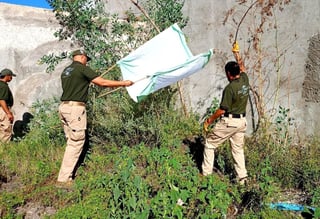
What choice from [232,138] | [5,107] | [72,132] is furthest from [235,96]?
[5,107]

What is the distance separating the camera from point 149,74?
5281 millimetres

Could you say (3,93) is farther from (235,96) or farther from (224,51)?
(235,96)

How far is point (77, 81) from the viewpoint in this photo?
198 inches

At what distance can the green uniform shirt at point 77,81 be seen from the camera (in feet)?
16.4

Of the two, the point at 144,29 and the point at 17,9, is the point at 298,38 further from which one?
the point at 17,9

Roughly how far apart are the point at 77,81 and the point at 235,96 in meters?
1.95

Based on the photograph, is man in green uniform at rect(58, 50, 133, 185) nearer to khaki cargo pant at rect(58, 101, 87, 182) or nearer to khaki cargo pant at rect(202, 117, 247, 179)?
khaki cargo pant at rect(58, 101, 87, 182)

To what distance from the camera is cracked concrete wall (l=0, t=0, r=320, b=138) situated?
588cm

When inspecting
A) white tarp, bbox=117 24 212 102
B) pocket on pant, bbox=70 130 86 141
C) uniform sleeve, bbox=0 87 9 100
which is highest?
white tarp, bbox=117 24 212 102

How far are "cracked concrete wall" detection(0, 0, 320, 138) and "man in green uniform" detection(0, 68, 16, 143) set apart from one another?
0.59 meters

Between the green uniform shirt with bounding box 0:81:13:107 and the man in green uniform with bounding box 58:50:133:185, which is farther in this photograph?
the green uniform shirt with bounding box 0:81:13:107

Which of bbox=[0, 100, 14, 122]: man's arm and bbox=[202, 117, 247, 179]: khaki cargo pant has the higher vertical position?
bbox=[0, 100, 14, 122]: man's arm

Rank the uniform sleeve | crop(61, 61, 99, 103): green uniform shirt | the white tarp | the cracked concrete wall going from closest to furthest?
crop(61, 61, 99, 103): green uniform shirt
the white tarp
the cracked concrete wall
the uniform sleeve

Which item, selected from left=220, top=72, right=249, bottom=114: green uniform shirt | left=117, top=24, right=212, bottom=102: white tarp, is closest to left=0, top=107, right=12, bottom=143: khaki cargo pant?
left=117, top=24, right=212, bottom=102: white tarp
